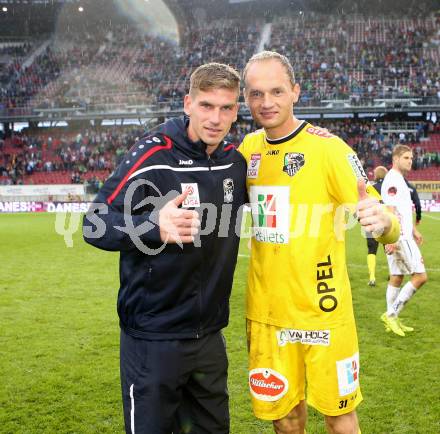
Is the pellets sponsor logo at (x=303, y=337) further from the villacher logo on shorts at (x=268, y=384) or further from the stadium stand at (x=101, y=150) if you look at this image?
the stadium stand at (x=101, y=150)

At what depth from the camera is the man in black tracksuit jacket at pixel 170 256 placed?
2.66 meters

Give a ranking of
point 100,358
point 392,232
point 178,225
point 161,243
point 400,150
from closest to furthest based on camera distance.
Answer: point 178,225 < point 161,243 < point 392,232 < point 100,358 < point 400,150

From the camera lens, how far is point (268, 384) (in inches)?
120

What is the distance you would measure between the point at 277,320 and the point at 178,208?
98 centimetres

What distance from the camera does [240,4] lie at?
153 feet

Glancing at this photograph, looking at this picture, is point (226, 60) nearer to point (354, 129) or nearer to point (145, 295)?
point (354, 129)

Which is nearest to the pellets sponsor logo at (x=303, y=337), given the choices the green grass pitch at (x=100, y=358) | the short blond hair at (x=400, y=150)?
the green grass pitch at (x=100, y=358)

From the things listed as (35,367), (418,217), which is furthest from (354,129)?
(35,367)

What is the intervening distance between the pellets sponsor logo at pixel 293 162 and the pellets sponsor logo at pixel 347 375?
→ 1.12 metres

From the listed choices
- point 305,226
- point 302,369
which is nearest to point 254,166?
point 305,226

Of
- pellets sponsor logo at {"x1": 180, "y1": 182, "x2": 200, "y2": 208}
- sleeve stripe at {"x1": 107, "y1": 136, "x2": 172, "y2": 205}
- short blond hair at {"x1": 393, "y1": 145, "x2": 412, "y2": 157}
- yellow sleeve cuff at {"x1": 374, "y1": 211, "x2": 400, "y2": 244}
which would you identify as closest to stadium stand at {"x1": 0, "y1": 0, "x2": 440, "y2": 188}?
short blond hair at {"x1": 393, "y1": 145, "x2": 412, "y2": 157}

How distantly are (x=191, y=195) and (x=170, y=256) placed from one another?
0.34 metres

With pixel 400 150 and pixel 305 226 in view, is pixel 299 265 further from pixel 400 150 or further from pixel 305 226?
pixel 400 150

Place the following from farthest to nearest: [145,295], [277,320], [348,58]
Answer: [348,58] < [277,320] < [145,295]
